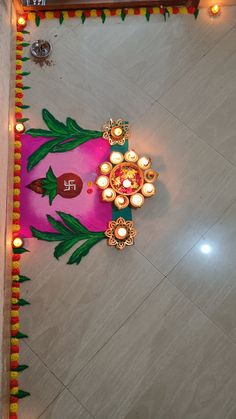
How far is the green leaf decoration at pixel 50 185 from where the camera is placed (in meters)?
2.87

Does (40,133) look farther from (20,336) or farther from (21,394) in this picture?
(21,394)

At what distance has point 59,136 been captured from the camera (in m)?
2.96

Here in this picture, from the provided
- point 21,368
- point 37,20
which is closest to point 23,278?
point 21,368

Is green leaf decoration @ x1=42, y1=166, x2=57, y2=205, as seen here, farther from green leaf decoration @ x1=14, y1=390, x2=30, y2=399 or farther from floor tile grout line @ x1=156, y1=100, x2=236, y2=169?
green leaf decoration @ x1=14, y1=390, x2=30, y2=399

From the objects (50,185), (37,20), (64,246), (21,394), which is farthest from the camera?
(37,20)

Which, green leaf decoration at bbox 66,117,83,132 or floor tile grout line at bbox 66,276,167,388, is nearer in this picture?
floor tile grout line at bbox 66,276,167,388

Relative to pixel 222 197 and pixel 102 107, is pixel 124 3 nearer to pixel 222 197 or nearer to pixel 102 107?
pixel 102 107

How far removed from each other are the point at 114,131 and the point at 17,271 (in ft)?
4.03

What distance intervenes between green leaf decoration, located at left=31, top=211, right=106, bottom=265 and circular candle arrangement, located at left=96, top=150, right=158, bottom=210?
263 millimetres

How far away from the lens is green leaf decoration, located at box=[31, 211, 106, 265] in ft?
9.09

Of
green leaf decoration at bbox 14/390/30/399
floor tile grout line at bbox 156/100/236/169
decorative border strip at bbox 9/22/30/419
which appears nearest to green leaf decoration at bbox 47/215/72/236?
decorative border strip at bbox 9/22/30/419

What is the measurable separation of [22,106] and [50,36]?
0.65 metres

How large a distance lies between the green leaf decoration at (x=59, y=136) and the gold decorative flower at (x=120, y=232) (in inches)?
26.7

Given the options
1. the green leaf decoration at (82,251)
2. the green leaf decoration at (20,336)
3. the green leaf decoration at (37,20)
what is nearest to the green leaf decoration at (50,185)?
the green leaf decoration at (82,251)
